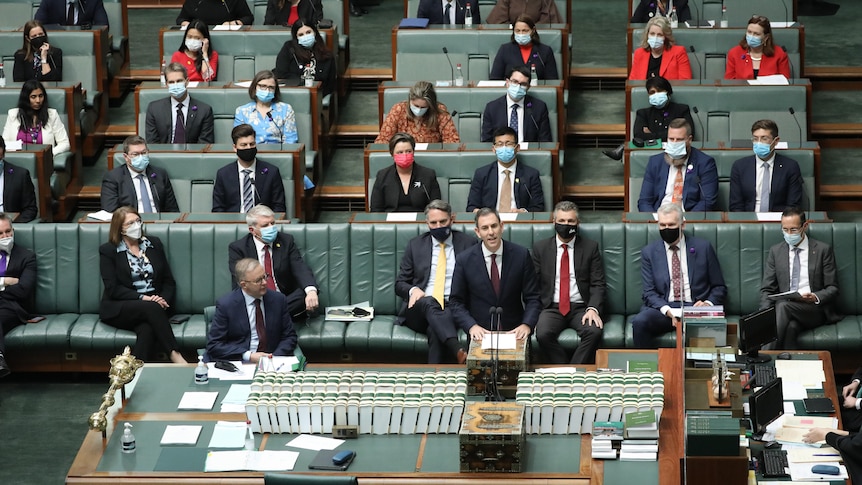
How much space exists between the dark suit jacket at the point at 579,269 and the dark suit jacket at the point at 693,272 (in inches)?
10.3

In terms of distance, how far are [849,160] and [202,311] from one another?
4880 mm

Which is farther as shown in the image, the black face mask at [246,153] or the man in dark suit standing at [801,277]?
the black face mask at [246,153]

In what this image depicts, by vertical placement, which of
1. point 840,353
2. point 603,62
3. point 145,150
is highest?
point 603,62

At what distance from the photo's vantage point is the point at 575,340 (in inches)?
308

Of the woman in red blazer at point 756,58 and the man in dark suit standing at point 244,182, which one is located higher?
the woman in red blazer at point 756,58

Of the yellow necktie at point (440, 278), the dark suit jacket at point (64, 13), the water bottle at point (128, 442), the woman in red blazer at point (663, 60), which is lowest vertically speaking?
the water bottle at point (128, 442)

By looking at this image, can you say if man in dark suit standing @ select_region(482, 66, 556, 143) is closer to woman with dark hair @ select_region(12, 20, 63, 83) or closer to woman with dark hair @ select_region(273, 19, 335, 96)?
woman with dark hair @ select_region(273, 19, 335, 96)

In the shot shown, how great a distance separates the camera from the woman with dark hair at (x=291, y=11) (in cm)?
1108

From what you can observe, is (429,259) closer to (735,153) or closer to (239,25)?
(735,153)

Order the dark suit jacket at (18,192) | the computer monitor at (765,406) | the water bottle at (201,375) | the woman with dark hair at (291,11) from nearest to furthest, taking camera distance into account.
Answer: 1. the computer monitor at (765,406)
2. the water bottle at (201,375)
3. the dark suit jacket at (18,192)
4. the woman with dark hair at (291,11)

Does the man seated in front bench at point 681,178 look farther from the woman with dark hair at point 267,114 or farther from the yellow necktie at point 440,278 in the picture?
the woman with dark hair at point 267,114

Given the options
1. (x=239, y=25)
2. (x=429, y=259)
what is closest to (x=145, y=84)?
(x=239, y=25)

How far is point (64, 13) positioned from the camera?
37.2 ft

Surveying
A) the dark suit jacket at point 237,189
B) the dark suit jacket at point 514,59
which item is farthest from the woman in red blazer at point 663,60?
the dark suit jacket at point 237,189
